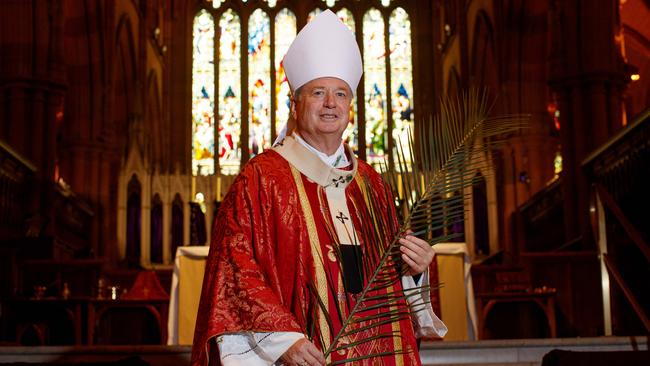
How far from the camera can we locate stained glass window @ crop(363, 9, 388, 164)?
2297 cm

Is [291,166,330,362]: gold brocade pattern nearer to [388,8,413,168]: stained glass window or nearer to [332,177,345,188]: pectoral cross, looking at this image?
[332,177,345,188]: pectoral cross

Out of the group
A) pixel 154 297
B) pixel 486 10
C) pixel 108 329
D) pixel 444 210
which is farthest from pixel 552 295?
pixel 486 10

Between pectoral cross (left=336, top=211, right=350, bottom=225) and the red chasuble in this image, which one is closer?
the red chasuble

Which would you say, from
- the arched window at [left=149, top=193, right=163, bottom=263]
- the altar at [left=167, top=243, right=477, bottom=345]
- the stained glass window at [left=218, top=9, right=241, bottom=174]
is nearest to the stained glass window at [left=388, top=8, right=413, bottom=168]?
the stained glass window at [left=218, top=9, right=241, bottom=174]

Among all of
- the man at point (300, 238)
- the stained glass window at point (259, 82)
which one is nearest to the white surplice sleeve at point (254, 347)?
the man at point (300, 238)

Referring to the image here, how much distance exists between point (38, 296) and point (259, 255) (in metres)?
5.97

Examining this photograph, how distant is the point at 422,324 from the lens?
8.98 feet

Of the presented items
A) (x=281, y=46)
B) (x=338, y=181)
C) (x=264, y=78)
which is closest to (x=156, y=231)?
(x=264, y=78)

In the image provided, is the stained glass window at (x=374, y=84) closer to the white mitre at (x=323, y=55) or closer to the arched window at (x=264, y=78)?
the arched window at (x=264, y=78)

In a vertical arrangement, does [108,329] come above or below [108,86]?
below

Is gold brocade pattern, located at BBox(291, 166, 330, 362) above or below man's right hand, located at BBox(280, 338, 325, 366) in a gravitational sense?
above

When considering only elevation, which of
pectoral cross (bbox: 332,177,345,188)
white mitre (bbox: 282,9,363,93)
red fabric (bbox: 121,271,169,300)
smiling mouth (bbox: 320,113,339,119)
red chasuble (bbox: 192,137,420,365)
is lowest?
red fabric (bbox: 121,271,169,300)

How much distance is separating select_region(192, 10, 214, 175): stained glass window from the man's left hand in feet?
66.6

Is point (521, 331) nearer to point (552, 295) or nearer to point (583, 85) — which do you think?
point (552, 295)
